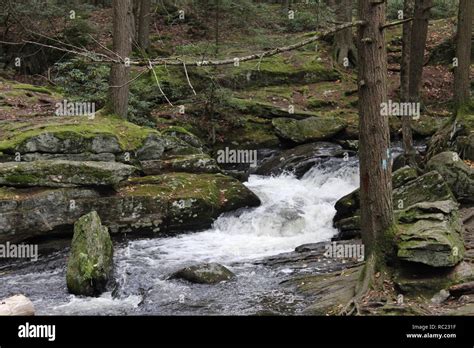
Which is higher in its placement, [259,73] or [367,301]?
[259,73]

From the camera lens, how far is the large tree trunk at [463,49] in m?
15.2

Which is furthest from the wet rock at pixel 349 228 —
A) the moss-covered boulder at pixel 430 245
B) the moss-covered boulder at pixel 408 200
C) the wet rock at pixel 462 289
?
the wet rock at pixel 462 289

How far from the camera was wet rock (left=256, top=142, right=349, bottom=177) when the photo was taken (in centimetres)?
1675

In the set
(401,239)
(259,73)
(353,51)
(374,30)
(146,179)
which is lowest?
(401,239)

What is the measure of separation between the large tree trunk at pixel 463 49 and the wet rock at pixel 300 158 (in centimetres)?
414

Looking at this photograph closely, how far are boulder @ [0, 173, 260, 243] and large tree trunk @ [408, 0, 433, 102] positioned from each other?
5618 millimetres

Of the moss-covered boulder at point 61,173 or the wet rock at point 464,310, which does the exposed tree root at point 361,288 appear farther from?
the moss-covered boulder at point 61,173

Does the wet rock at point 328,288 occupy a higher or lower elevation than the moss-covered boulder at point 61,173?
lower

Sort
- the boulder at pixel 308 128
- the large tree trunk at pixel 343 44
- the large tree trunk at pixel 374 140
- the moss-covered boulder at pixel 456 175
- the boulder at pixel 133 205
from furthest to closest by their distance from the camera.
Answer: the large tree trunk at pixel 343 44 < the boulder at pixel 308 128 < the moss-covered boulder at pixel 456 175 < the boulder at pixel 133 205 < the large tree trunk at pixel 374 140

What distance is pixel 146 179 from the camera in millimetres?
13133

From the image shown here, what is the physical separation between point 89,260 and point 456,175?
833 centimetres
